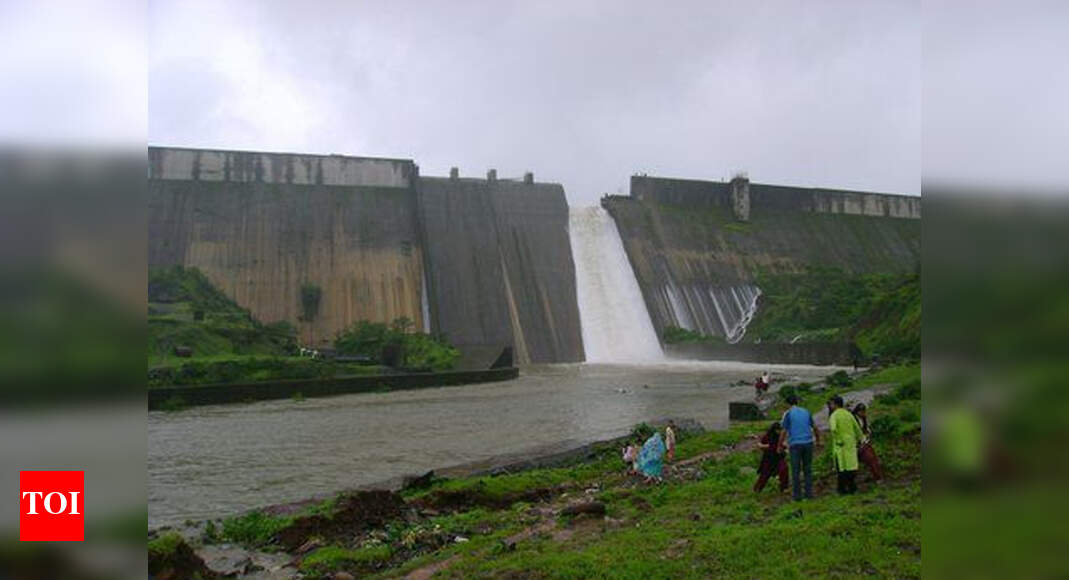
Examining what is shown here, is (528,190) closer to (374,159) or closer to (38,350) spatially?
(374,159)

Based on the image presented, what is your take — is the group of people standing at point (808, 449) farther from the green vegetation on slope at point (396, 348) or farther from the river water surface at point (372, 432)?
the green vegetation on slope at point (396, 348)

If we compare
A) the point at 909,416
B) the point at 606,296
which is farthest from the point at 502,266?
the point at 909,416

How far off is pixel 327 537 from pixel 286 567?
0.87 metres

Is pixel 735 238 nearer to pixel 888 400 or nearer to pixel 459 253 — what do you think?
pixel 459 253

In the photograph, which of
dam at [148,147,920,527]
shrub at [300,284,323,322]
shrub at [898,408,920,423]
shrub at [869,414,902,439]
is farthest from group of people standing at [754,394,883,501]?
shrub at [300,284,323,322]

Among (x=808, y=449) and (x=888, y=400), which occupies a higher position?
(x=808, y=449)

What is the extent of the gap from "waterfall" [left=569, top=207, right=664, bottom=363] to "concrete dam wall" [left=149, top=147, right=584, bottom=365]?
0.77 metres

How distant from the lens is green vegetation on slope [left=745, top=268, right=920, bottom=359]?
1302 inches

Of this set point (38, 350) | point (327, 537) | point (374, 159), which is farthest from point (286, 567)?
point (374, 159)

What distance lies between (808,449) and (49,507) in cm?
748

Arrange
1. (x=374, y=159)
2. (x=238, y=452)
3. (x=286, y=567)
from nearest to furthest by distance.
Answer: (x=286, y=567), (x=238, y=452), (x=374, y=159)

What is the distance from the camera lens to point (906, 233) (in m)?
63.5

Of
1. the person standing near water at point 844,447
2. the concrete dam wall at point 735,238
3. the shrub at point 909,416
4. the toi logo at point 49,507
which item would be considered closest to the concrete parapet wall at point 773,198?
the concrete dam wall at point 735,238

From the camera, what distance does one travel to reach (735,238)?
56656 millimetres
